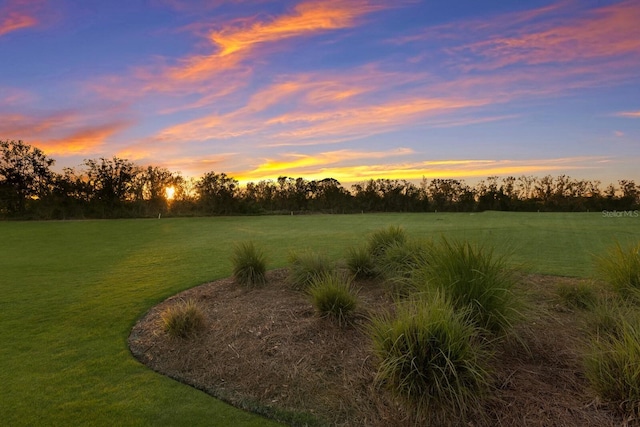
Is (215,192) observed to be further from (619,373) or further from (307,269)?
(619,373)

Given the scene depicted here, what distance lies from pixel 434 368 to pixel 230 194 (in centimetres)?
3239

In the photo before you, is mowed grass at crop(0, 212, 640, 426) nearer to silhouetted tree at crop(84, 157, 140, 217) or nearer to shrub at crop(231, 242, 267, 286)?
shrub at crop(231, 242, 267, 286)

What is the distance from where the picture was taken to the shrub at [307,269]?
231 inches

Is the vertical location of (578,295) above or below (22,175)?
below

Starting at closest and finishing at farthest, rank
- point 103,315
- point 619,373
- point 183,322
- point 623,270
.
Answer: point 619,373 → point 183,322 → point 623,270 → point 103,315

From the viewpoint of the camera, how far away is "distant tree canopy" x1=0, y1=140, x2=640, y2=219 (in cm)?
3030

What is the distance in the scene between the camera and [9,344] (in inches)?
185

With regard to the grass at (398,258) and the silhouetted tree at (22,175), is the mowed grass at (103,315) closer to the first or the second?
the grass at (398,258)

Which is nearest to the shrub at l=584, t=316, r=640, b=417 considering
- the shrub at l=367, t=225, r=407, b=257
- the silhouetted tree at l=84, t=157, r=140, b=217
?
the shrub at l=367, t=225, r=407, b=257

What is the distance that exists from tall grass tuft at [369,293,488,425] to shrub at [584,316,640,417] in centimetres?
81

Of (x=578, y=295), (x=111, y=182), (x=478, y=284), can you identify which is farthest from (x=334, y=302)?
(x=111, y=182)

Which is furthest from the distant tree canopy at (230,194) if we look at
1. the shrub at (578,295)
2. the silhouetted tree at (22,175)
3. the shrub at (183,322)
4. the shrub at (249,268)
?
the shrub at (578,295)

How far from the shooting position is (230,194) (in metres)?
33.7

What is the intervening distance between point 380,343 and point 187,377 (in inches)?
82.9
